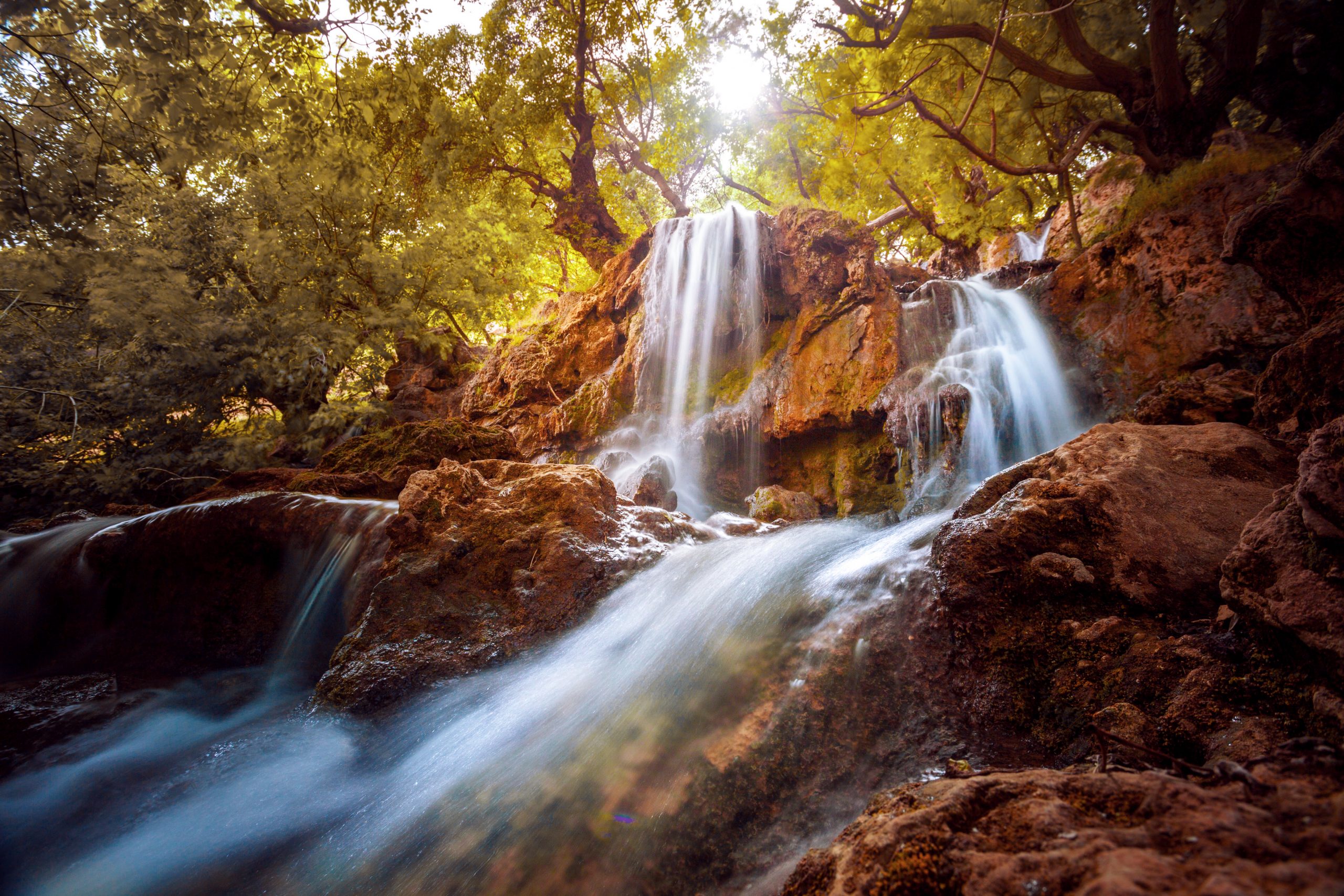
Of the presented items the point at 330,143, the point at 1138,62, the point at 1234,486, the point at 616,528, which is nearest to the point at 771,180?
the point at 1138,62

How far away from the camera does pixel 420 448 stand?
618 centimetres

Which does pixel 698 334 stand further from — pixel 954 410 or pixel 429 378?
pixel 429 378

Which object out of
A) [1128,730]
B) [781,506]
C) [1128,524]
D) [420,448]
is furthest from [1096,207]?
[420,448]

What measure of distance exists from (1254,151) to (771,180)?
12868 mm

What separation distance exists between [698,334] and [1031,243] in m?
11.6

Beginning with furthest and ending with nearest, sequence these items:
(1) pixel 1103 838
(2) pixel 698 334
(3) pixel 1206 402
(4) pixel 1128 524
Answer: (2) pixel 698 334, (3) pixel 1206 402, (4) pixel 1128 524, (1) pixel 1103 838

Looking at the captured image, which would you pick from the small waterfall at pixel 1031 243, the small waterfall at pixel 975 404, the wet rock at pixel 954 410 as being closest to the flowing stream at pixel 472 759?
the small waterfall at pixel 975 404

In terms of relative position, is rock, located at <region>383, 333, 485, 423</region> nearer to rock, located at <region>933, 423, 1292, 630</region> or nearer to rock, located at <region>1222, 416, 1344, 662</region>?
rock, located at <region>933, 423, 1292, 630</region>

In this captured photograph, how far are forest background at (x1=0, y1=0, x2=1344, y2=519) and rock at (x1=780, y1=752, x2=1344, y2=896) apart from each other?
5230 mm

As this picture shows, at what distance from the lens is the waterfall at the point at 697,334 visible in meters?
9.28

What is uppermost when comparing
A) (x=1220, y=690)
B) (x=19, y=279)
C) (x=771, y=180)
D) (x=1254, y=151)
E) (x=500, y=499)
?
(x=771, y=180)

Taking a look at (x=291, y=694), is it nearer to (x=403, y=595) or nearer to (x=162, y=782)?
(x=162, y=782)

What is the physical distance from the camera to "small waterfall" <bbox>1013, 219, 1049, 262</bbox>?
1340cm

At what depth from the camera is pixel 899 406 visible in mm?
7012
